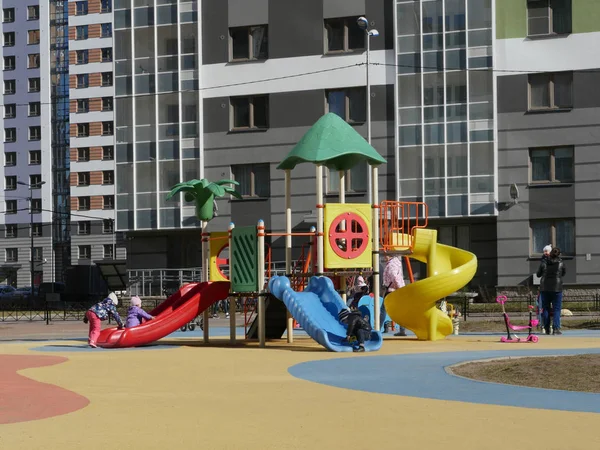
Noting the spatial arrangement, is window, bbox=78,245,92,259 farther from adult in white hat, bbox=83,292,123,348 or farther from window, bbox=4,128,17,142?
adult in white hat, bbox=83,292,123,348

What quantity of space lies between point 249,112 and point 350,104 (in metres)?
4.88

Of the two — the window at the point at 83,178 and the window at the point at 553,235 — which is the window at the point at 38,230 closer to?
the window at the point at 83,178

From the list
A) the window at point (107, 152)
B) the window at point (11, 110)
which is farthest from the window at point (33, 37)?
the window at point (107, 152)

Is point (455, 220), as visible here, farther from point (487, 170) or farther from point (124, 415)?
point (124, 415)

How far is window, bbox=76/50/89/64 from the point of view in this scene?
11234 centimetres

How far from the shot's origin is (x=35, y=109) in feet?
380

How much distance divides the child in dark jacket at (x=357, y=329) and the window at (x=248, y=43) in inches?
1187

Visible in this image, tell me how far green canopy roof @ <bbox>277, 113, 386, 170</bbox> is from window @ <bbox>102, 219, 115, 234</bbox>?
8783 cm

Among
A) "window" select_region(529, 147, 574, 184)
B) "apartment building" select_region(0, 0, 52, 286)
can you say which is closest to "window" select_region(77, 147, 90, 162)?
Answer: "apartment building" select_region(0, 0, 52, 286)

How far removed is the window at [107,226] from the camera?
364ft

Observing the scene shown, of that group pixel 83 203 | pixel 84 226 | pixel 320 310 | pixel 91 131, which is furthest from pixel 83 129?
pixel 320 310

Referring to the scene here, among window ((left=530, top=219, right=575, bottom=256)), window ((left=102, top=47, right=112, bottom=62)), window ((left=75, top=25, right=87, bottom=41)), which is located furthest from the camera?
window ((left=75, top=25, right=87, bottom=41))

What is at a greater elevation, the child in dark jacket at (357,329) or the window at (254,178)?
the window at (254,178)

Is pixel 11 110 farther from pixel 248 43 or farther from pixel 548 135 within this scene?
pixel 548 135
